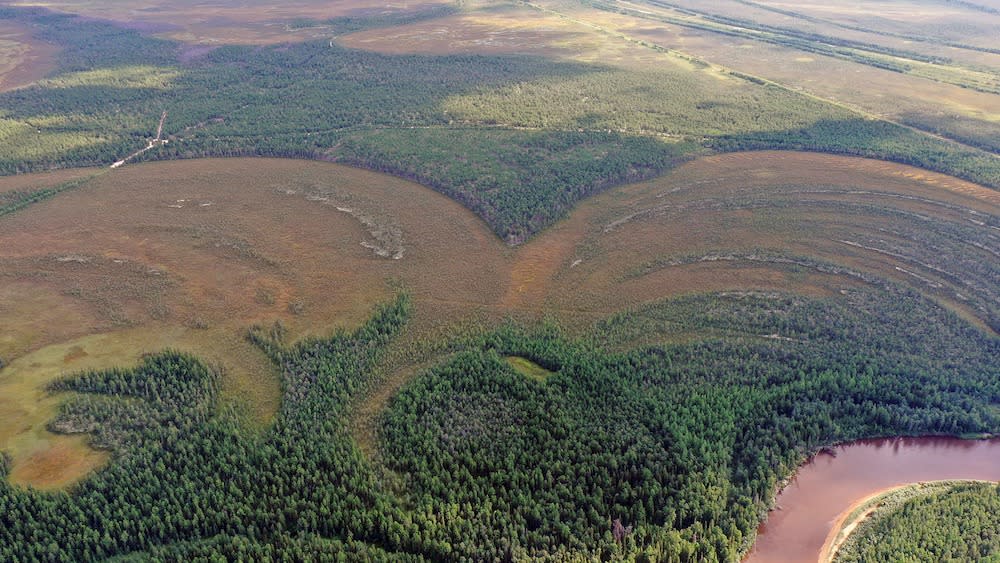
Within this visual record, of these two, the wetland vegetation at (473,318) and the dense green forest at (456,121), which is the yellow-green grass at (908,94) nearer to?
the wetland vegetation at (473,318)

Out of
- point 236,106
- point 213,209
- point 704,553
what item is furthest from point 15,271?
point 704,553

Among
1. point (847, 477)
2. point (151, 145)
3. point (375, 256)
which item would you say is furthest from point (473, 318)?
point (151, 145)

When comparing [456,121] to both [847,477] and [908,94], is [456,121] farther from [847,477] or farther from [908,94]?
[908,94]

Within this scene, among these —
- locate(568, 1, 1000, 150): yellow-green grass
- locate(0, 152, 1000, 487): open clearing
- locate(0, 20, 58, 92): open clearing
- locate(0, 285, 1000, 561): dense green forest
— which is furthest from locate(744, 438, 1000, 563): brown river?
locate(0, 20, 58, 92): open clearing

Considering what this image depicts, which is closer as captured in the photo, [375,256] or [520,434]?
[520,434]

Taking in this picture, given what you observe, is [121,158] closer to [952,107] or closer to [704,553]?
[704,553]

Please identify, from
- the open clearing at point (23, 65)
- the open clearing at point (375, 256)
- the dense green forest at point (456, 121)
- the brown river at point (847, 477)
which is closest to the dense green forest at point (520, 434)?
the brown river at point (847, 477)
